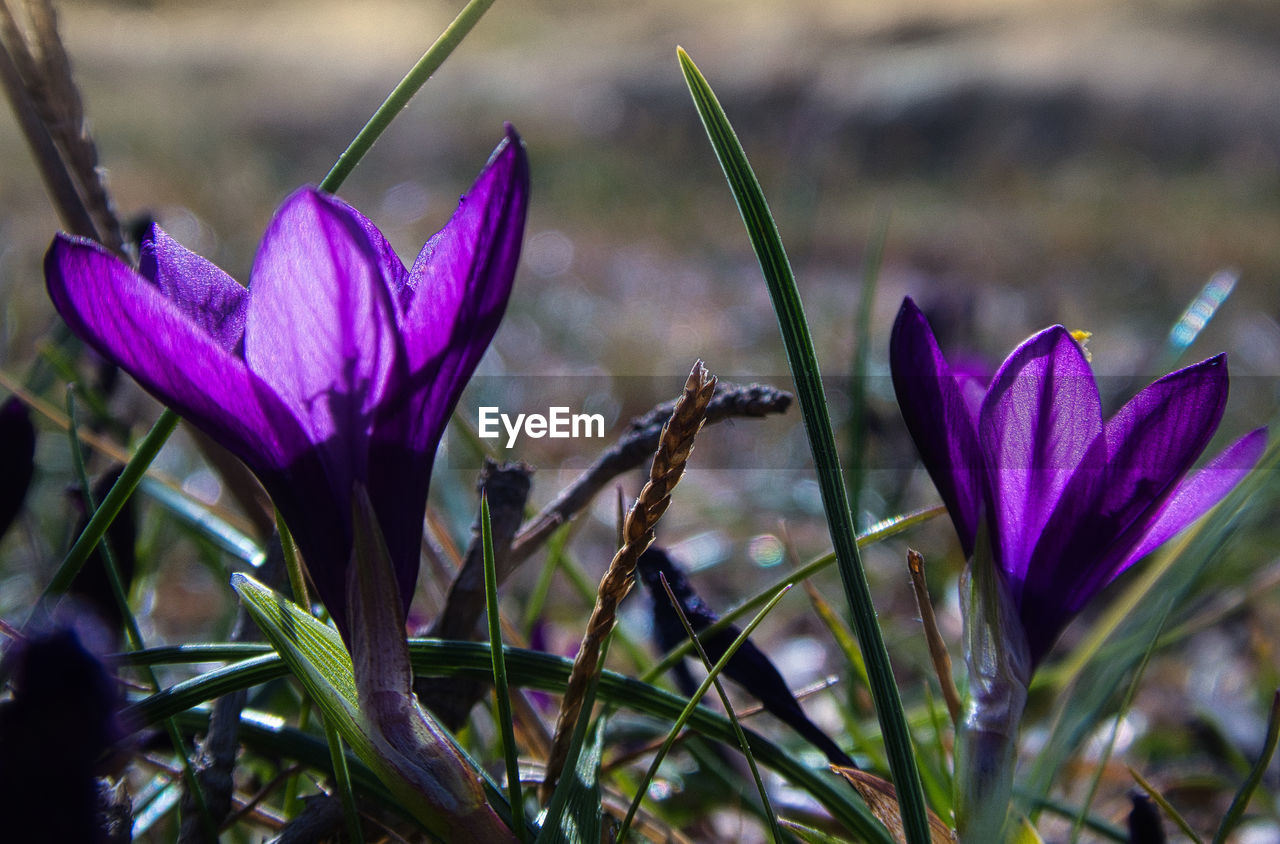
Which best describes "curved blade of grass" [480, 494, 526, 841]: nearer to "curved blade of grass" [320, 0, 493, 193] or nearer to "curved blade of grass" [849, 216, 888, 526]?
"curved blade of grass" [320, 0, 493, 193]

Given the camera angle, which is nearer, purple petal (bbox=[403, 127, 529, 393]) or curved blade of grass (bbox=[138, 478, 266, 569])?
purple petal (bbox=[403, 127, 529, 393])

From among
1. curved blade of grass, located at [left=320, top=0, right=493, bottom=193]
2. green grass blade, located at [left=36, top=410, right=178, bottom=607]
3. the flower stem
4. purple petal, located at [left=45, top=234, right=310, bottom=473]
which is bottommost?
the flower stem

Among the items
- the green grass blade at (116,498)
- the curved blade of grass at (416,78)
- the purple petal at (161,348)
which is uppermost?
the curved blade of grass at (416,78)

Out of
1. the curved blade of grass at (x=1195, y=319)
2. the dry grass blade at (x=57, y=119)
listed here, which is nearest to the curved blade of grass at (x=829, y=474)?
the dry grass blade at (x=57, y=119)

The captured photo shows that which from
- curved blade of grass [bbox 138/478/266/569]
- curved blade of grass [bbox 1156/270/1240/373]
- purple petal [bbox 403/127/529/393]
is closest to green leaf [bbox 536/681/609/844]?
purple petal [bbox 403/127/529/393]

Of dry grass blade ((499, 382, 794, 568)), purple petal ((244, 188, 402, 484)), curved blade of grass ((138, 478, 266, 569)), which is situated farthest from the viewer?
curved blade of grass ((138, 478, 266, 569))

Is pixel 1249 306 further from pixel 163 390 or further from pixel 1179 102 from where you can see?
pixel 1179 102

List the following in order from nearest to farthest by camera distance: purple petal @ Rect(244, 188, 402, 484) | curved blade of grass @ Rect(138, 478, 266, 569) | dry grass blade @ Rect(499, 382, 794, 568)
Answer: purple petal @ Rect(244, 188, 402, 484), dry grass blade @ Rect(499, 382, 794, 568), curved blade of grass @ Rect(138, 478, 266, 569)

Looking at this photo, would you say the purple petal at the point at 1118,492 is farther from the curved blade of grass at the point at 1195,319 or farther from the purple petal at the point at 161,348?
the curved blade of grass at the point at 1195,319
